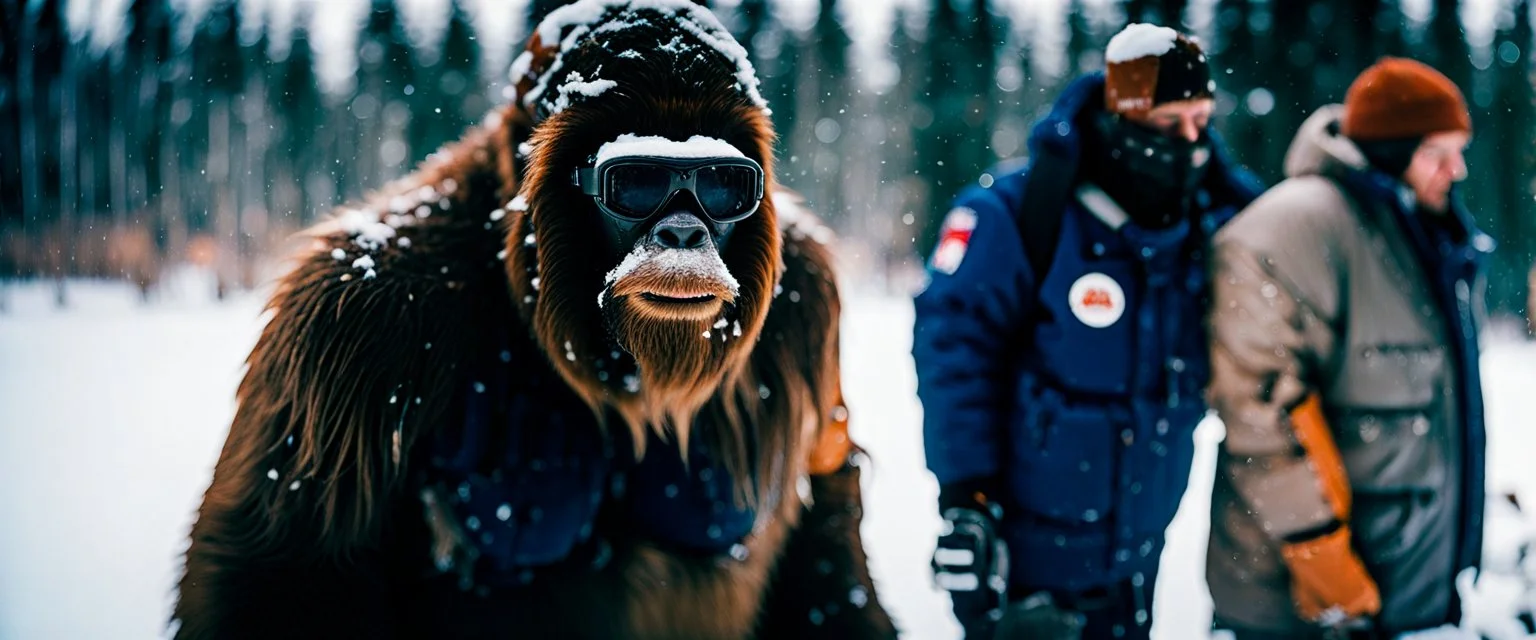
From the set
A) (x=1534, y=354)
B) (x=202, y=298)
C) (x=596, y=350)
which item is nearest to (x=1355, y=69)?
(x=596, y=350)

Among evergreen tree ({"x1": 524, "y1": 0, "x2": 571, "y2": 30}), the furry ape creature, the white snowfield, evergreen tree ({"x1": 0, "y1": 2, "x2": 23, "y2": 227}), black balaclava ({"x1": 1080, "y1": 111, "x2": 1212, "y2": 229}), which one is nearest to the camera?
the furry ape creature

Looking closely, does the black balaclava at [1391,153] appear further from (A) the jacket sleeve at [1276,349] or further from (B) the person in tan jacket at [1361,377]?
(A) the jacket sleeve at [1276,349]

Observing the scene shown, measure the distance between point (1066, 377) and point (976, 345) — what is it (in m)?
0.20

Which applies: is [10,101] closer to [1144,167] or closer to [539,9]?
[539,9]

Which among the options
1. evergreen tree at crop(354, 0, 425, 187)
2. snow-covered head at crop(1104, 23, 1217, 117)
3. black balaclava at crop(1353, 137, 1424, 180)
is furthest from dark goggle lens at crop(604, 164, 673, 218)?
black balaclava at crop(1353, 137, 1424, 180)

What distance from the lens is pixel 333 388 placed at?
1.15 m

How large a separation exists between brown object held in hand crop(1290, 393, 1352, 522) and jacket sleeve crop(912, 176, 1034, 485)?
0.60 metres

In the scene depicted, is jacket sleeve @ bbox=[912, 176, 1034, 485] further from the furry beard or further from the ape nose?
the ape nose

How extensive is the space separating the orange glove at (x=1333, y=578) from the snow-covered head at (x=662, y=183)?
159 centimetres

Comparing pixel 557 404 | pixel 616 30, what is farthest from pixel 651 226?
pixel 557 404

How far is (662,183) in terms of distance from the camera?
0.81m

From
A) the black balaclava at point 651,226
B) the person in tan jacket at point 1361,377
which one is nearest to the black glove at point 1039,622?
the person in tan jacket at point 1361,377

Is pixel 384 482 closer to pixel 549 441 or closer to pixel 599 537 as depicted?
pixel 549 441

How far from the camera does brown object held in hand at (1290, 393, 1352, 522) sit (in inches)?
76.8
